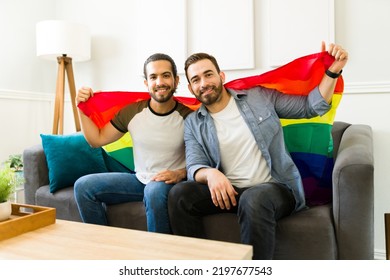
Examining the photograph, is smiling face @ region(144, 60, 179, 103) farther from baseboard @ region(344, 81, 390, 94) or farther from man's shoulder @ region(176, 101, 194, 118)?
baseboard @ region(344, 81, 390, 94)

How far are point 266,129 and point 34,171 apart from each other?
136cm

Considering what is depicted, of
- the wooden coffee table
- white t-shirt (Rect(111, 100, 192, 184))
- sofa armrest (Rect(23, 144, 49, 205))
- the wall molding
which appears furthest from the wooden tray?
the wall molding

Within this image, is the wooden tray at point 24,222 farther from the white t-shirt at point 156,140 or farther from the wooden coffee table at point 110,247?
the white t-shirt at point 156,140

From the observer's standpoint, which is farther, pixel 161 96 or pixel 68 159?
pixel 68 159

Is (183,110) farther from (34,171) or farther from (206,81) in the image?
(34,171)

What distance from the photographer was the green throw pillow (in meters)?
2.07

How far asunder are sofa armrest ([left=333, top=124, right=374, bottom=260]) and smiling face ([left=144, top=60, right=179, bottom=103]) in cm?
89

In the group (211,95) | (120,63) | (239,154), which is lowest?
(239,154)

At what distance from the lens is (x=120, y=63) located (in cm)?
300

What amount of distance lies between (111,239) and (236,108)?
3.03 ft

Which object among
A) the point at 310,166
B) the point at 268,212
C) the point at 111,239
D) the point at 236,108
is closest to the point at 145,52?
the point at 236,108

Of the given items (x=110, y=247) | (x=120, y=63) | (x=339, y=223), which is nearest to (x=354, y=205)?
(x=339, y=223)

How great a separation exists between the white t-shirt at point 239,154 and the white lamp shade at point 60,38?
157 cm
